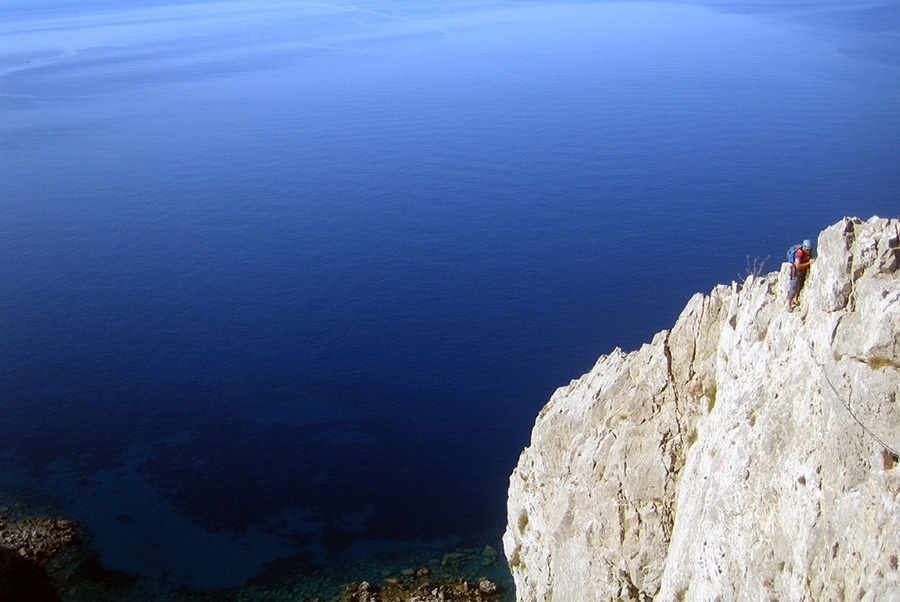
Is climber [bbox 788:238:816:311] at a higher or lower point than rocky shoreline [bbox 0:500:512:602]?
higher

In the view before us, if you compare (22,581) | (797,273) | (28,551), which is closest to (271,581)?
(22,581)

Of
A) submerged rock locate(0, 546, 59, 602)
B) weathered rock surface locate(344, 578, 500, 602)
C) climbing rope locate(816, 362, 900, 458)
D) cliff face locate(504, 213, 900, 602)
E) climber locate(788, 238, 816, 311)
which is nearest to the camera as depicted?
climbing rope locate(816, 362, 900, 458)

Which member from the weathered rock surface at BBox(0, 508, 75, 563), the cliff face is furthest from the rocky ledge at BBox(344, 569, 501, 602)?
the weathered rock surface at BBox(0, 508, 75, 563)

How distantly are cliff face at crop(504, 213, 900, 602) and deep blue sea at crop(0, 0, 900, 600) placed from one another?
21448 millimetres

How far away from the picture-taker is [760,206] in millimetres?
95062

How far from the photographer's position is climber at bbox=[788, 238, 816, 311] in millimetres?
22234

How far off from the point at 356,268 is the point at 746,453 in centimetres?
6966

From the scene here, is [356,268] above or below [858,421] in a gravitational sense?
below

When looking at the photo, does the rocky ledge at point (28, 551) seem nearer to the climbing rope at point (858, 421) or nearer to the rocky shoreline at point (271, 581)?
the rocky shoreline at point (271, 581)

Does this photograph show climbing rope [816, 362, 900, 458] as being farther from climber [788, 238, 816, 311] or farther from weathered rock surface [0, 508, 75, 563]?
weathered rock surface [0, 508, 75, 563]

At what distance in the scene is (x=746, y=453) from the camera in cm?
2142

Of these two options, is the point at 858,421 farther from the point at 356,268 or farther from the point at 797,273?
the point at 356,268

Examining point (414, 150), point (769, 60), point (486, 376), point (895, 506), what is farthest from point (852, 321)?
point (769, 60)

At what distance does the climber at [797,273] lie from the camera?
875 inches
